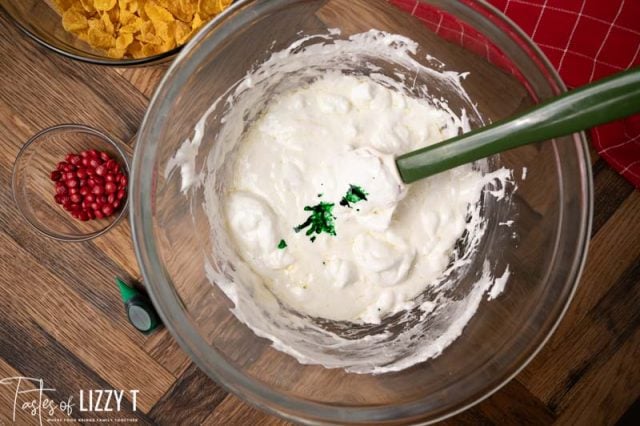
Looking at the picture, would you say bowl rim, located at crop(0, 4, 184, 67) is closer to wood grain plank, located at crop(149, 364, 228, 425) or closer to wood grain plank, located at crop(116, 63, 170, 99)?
wood grain plank, located at crop(116, 63, 170, 99)

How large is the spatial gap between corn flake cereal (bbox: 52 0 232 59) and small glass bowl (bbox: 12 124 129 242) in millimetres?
233

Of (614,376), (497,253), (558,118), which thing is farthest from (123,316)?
(614,376)

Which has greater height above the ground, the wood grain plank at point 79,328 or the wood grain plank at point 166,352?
the wood grain plank at point 166,352

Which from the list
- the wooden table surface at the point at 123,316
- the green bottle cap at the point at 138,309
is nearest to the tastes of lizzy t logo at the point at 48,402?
the wooden table surface at the point at 123,316

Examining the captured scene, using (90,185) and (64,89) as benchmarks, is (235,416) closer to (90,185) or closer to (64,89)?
(90,185)

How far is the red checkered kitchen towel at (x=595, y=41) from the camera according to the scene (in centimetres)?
131

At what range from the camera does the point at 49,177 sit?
1474 millimetres

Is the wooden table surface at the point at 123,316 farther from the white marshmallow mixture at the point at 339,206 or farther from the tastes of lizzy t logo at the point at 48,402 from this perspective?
the white marshmallow mixture at the point at 339,206

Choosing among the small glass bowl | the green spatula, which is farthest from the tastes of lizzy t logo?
the green spatula

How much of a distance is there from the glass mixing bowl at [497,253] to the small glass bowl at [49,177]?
1.35 ft

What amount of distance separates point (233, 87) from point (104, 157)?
465 millimetres

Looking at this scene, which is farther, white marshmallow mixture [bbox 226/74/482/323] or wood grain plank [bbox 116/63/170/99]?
wood grain plank [bbox 116/63/170/99]

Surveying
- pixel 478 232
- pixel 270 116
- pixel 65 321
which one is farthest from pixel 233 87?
pixel 65 321

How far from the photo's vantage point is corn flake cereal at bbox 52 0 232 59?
4.35ft
